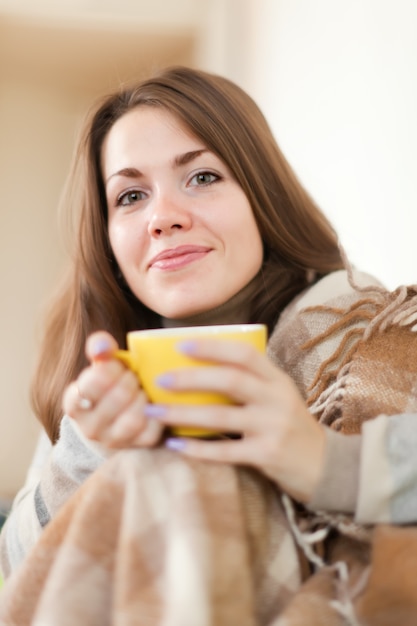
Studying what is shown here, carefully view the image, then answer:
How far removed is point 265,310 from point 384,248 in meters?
0.37

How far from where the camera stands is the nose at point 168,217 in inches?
37.8

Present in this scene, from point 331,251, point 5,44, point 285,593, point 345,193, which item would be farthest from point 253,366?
point 5,44

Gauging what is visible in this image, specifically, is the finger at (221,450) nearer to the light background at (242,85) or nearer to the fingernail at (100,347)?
the fingernail at (100,347)

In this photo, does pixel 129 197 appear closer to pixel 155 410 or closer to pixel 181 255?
pixel 181 255

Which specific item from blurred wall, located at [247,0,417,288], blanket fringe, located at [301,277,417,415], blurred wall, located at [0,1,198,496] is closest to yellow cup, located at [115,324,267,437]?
blanket fringe, located at [301,277,417,415]

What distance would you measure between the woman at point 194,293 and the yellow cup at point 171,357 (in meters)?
0.01

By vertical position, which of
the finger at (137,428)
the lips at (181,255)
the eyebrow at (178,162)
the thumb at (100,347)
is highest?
the eyebrow at (178,162)

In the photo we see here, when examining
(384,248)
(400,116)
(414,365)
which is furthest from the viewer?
(384,248)

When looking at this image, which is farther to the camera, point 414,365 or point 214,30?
point 214,30

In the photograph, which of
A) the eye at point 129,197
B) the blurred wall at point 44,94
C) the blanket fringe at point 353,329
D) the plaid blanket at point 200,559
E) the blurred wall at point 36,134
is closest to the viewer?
the plaid blanket at point 200,559

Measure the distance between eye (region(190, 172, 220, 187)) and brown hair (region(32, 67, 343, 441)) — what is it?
1.4 inches

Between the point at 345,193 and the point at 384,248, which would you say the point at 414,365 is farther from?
the point at 345,193

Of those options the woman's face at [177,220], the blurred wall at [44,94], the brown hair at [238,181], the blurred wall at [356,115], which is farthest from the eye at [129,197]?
the blurred wall at [44,94]

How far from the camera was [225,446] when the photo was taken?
582 millimetres
